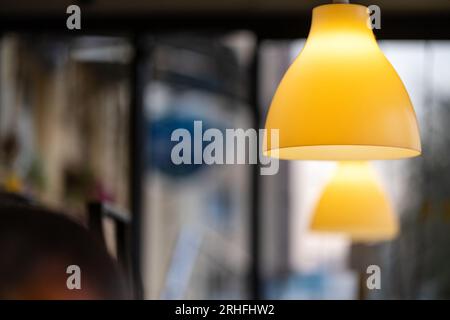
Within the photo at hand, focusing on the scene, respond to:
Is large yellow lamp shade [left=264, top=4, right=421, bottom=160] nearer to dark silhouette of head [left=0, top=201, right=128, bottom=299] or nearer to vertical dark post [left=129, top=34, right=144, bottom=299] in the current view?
dark silhouette of head [left=0, top=201, right=128, bottom=299]

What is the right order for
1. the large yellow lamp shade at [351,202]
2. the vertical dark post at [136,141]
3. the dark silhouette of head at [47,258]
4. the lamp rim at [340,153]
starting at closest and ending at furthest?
1. the dark silhouette of head at [47,258]
2. the lamp rim at [340,153]
3. the large yellow lamp shade at [351,202]
4. the vertical dark post at [136,141]

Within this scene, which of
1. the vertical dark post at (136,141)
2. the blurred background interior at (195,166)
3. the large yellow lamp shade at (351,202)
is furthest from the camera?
the vertical dark post at (136,141)

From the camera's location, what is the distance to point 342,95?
132 centimetres

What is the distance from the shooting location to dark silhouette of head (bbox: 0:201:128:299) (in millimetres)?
1262

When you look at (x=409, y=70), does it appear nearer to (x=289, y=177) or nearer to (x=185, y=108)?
(x=289, y=177)

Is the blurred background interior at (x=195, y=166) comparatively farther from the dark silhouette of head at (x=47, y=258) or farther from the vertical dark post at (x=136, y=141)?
the dark silhouette of head at (x=47, y=258)

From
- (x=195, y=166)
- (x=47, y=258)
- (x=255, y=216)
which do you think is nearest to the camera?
(x=47, y=258)

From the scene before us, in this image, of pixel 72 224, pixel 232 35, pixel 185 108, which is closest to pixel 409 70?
pixel 232 35

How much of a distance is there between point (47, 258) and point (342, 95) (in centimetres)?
61

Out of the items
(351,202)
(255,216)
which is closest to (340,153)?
(351,202)

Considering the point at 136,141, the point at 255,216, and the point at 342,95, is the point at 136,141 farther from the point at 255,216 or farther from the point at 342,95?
the point at 342,95

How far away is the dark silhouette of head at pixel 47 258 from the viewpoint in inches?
49.7

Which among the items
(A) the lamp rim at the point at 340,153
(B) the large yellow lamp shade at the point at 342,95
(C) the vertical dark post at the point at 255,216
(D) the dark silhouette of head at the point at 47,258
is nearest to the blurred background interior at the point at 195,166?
(C) the vertical dark post at the point at 255,216

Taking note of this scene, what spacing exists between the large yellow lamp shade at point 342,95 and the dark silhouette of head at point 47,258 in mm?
389
